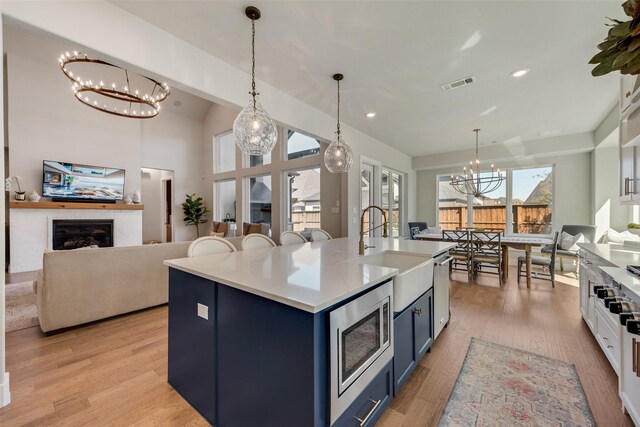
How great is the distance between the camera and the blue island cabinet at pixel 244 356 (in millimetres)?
1032

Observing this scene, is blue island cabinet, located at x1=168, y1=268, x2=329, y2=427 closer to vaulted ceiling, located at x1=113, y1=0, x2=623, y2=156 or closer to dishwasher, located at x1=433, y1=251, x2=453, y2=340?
dishwasher, located at x1=433, y1=251, x2=453, y2=340

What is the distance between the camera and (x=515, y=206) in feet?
20.0

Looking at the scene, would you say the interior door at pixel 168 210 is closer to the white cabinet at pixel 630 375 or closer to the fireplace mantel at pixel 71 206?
the fireplace mantel at pixel 71 206

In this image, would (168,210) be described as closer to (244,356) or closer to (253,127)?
(253,127)

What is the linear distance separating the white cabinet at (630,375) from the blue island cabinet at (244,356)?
5.27 ft

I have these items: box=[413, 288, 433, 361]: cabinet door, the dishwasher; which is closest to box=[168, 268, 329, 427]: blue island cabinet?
box=[413, 288, 433, 361]: cabinet door

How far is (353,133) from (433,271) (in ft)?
10.8

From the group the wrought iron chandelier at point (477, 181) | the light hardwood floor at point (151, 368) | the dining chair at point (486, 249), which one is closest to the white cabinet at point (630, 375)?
the light hardwood floor at point (151, 368)

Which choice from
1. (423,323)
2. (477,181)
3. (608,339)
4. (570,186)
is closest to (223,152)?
(477,181)

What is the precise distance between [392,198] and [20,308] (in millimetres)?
6529

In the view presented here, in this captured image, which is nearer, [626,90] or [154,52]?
[626,90]

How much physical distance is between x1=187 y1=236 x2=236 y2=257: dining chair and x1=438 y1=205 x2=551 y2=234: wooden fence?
6.43m

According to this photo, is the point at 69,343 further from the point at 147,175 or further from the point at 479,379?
the point at 147,175

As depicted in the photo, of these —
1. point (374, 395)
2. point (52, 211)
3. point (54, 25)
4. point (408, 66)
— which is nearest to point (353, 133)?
point (408, 66)
